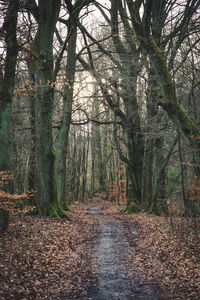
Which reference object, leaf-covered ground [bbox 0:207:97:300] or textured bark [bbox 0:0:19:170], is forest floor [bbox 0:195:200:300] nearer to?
leaf-covered ground [bbox 0:207:97:300]

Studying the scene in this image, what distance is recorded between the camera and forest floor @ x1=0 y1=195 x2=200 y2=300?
5332mm

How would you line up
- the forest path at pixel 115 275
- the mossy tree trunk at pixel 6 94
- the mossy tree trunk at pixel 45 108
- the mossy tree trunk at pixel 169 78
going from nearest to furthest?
the forest path at pixel 115 275
the mossy tree trunk at pixel 6 94
the mossy tree trunk at pixel 169 78
the mossy tree trunk at pixel 45 108

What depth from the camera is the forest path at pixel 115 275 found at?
529 centimetres

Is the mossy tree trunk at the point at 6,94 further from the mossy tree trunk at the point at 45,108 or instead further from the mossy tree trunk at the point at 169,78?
the mossy tree trunk at the point at 169,78

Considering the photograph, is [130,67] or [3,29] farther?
[130,67]

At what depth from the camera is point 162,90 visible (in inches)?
402

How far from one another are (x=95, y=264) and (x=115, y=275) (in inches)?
37.2

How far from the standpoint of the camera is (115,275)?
636 centimetres

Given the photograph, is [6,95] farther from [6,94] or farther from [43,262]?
[43,262]

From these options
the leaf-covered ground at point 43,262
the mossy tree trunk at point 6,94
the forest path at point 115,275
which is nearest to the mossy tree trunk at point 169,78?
the forest path at point 115,275

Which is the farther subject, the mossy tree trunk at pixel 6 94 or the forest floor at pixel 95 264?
the mossy tree trunk at pixel 6 94

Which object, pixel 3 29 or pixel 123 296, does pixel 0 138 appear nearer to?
pixel 3 29

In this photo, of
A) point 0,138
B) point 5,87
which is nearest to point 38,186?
point 0,138

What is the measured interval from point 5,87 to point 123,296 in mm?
6326
